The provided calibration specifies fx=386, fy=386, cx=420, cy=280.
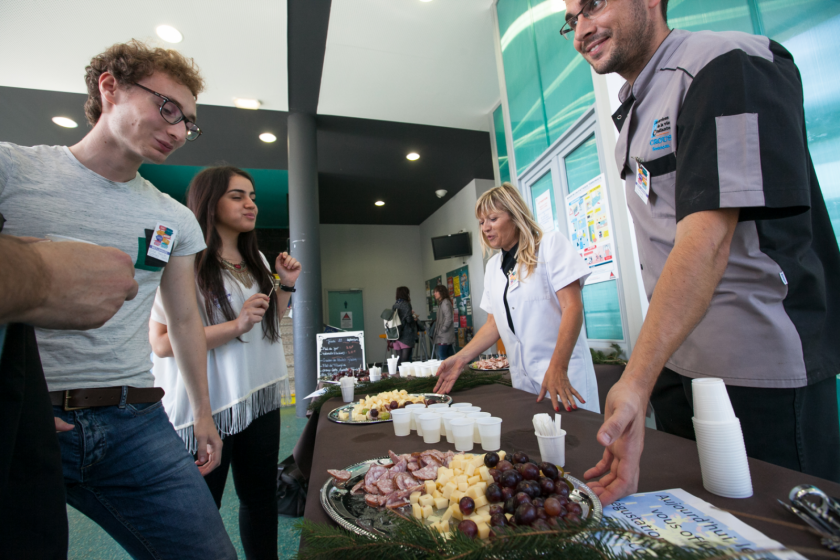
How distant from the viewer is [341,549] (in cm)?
51

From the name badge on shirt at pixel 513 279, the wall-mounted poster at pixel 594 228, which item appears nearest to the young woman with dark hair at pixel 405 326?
the wall-mounted poster at pixel 594 228

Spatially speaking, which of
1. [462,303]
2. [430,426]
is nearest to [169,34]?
[430,426]

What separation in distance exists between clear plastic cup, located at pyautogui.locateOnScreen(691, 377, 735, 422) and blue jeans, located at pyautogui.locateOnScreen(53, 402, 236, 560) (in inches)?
44.4

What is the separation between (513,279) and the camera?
6.57ft

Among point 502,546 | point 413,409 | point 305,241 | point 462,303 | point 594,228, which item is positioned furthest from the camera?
point 462,303

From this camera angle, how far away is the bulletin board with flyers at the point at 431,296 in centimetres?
1016

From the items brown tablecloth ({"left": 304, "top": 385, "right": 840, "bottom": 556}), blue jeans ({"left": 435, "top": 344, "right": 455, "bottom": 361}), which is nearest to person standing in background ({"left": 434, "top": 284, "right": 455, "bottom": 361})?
blue jeans ({"left": 435, "top": 344, "right": 455, "bottom": 361})

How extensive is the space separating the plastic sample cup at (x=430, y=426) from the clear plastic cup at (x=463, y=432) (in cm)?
9

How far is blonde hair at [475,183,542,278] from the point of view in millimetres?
1922

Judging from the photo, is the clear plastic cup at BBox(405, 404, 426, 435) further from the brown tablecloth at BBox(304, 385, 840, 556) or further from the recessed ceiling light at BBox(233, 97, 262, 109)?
the recessed ceiling light at BBox(233, 97, 262, 109)

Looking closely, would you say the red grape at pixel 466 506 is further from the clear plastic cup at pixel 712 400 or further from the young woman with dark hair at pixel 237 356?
the young woman with dark hair at pixel 237 356

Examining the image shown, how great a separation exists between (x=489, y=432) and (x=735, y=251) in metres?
0.71

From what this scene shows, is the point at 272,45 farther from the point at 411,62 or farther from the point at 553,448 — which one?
the point at 553,448

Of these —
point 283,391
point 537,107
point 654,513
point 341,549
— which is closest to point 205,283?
point 283,391
